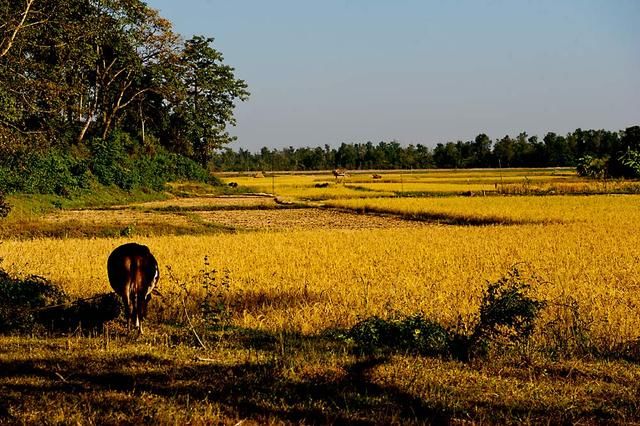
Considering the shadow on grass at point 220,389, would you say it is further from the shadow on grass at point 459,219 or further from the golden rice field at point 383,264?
the shadow on grass at point 459,219

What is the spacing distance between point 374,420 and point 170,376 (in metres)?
1.90

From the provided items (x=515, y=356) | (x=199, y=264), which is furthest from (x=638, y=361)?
(x=199, y=264)

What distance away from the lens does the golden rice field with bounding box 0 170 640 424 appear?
4395 mm

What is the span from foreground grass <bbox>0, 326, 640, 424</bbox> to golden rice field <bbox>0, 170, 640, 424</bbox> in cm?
2

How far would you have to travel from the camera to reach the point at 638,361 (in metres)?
6.15

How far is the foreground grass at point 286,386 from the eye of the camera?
4.22m

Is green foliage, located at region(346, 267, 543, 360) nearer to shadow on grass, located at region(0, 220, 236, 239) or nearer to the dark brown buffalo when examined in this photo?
the dark brown buffalo

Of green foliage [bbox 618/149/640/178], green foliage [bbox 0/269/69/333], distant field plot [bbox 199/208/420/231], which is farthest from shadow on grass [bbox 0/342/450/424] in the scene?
distant field plot [bbox 199/208/420/231]

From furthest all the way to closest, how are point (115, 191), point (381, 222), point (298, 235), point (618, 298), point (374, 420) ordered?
point (115, 191) → point (381, 222) → point (298, 235) → point (618, 298) → point (374, 420)

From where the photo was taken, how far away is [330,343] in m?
6.66

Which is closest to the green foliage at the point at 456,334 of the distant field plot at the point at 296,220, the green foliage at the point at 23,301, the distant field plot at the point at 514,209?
the green foliage at the point at 23,301

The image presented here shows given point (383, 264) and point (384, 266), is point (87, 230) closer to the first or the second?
point (383, 264)

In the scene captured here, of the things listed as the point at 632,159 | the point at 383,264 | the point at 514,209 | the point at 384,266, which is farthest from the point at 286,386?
the point at 514,209

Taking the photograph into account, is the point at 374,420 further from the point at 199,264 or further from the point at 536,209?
the point at 536,209
